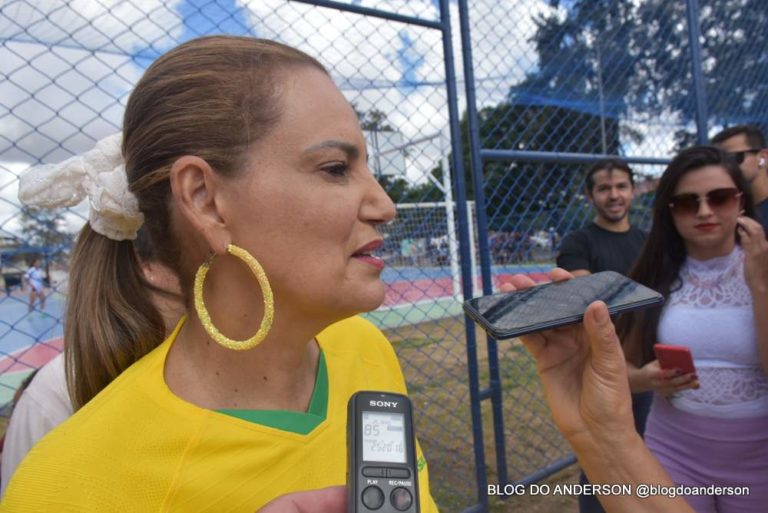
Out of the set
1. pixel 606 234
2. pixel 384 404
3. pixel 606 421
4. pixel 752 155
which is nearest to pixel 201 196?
pixel 384 404

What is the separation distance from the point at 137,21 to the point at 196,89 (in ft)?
4.44

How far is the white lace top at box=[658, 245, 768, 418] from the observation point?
185 centimetres

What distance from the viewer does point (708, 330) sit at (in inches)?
76.9

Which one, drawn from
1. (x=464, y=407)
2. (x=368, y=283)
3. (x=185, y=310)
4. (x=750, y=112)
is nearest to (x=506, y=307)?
(x=368, y=283)

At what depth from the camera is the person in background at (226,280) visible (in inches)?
34.8

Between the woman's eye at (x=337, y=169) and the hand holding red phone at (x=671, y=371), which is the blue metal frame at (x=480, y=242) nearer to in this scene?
the hand holding red phone at (x=671, y=371)

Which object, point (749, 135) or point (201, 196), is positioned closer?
point (201, 196)

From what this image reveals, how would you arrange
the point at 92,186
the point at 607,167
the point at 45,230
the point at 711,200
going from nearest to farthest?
the point at 92,186, the point at 711,200, the point at 45,230, the point at 607,167

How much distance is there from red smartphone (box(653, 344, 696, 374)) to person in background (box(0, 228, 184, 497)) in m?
1.63

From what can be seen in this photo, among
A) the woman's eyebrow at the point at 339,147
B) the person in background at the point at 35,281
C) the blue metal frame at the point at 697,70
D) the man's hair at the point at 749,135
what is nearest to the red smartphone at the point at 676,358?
the woman's eyebrow at the point at 339,147

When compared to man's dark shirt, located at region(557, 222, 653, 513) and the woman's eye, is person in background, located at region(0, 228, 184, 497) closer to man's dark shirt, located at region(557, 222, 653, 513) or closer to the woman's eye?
the woman's eye

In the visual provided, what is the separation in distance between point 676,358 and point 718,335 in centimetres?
25

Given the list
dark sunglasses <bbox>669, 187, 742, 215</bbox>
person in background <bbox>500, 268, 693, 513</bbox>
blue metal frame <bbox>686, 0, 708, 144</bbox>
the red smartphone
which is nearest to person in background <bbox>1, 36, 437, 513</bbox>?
person in background <bbox>500, 268, 693, 513</bbox>

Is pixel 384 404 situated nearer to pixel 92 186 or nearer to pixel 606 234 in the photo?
pixel 92 186
